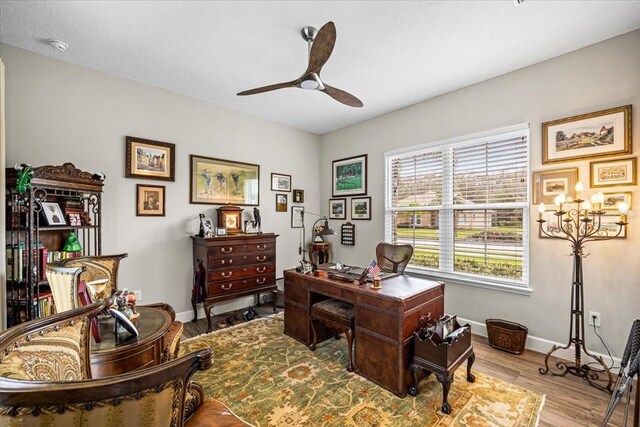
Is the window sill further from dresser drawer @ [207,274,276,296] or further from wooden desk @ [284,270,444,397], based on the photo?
dresser drawer @ [207,274,276,296]

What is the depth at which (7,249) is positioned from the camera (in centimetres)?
233

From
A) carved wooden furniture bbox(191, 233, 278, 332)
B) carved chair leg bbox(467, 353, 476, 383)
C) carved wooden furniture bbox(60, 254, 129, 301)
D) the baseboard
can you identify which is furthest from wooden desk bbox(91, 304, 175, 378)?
the baseboard

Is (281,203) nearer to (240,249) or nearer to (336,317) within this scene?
(240,249)

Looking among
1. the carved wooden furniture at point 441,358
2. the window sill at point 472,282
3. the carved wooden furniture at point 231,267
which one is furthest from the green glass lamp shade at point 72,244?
the window sill at point 472,282

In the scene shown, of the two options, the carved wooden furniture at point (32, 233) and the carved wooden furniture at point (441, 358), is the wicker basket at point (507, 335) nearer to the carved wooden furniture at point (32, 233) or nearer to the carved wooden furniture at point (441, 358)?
the carved wooden furniture at point (441, 358)

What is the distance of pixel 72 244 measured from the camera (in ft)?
8.83

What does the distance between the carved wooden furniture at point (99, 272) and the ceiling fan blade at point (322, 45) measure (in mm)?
2295

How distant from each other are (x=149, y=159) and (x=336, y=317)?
2959 millimetres

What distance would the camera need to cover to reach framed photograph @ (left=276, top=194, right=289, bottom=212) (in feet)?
15.9

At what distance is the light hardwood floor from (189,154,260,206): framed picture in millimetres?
3374

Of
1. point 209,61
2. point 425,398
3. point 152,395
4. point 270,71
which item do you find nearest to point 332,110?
point 270,71

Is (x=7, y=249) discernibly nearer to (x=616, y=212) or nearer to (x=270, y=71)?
(x=270, y=71)

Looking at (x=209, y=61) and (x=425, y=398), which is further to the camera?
(x=209, y=61)

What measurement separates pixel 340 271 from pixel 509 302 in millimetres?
1955
